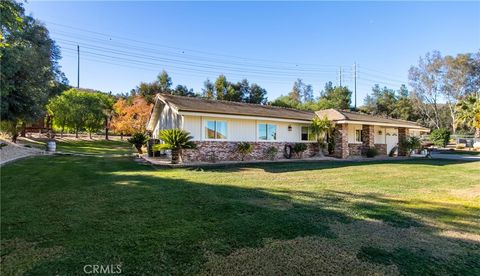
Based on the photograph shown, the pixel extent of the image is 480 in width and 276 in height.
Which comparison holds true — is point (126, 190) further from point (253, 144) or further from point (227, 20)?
point (227, 20)

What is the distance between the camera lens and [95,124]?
34750 millimetres

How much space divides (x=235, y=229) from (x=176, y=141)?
9596 mm

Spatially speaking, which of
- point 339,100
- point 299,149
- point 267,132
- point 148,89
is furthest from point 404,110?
point 148,89

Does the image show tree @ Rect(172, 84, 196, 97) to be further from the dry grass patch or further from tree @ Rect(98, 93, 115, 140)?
the dry grass patch

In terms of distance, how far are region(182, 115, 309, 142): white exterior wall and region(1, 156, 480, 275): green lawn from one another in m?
7.10

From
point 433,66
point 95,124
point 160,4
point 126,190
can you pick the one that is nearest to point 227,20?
point 160,4

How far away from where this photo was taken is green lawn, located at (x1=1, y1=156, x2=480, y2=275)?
3.37 m

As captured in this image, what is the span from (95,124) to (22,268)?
3552 centimetres

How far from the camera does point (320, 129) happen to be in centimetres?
1922

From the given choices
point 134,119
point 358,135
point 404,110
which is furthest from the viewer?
point 404,110

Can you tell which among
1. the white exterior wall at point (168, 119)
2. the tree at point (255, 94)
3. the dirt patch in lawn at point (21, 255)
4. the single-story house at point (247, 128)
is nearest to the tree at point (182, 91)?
the tree at point (255, 94)

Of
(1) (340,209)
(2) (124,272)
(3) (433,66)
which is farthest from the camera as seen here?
(3) (433,66)

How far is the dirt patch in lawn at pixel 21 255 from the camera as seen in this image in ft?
10.3

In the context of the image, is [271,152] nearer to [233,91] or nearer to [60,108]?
[233,91]
